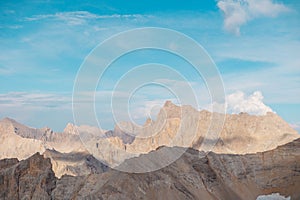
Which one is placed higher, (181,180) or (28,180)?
(28,180)

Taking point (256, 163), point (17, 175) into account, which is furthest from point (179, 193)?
point (17, 175)

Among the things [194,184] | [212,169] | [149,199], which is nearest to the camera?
[149,199]

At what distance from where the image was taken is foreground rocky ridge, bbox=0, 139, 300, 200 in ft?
218

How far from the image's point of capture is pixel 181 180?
72.4 meters

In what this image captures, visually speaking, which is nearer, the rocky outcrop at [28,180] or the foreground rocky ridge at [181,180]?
the foreground rocky ridge at [181,180]

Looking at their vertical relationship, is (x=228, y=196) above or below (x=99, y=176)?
below

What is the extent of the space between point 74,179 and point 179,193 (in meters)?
20.1

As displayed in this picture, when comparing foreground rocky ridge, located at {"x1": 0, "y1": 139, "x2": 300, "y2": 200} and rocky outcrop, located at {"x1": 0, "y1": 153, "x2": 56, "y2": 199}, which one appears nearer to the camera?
foreground rocky ridge, located at {"x1": 0, "y1": 139, "x2": 300, "y2": 200}

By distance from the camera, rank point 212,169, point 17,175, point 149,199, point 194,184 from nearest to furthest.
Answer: point 149,199
point 194,184
point 212,169
point 17,175

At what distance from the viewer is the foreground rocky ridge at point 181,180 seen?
66375 millimetres

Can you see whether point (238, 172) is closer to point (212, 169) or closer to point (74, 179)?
point (212, 169)

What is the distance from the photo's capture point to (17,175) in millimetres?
85125

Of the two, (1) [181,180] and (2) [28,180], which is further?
(2) [28,180]

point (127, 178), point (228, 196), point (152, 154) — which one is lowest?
point (228, 196)
